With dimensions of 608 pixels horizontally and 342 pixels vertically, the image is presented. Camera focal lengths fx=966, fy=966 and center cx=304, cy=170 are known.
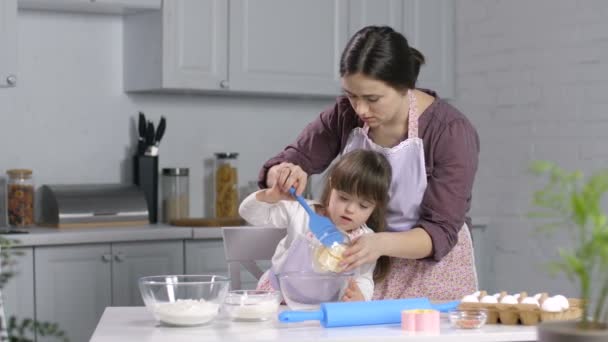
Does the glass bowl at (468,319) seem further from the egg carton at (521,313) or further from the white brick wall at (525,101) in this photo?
the white brick wall at (525,101)

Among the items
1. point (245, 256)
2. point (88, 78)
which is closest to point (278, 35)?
point (88, 78)

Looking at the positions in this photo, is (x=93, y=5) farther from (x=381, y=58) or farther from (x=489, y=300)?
(x=489, y=300)

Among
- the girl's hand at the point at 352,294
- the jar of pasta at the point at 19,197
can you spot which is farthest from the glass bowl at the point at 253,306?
the jar of pasta at the point at 19,197

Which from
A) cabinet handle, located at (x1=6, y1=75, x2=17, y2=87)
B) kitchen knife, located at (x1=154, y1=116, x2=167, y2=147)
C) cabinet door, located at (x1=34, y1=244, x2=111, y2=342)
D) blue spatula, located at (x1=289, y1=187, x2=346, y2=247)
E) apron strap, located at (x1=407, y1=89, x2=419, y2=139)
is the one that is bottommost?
cabinet door, located at (x1=34, y1=244, x2=111, y2=342)

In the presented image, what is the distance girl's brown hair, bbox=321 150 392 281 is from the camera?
2.54 meters

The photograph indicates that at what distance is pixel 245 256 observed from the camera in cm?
269

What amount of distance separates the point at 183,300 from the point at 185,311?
0.11ft

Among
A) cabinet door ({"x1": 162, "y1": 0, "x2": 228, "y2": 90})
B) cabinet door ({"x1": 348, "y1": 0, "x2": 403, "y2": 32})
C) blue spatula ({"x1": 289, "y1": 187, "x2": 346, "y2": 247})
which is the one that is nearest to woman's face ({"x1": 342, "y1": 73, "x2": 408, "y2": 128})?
blue spatula ({"x1": 289, "y1": 187, "x2": 346, "y2": 247})

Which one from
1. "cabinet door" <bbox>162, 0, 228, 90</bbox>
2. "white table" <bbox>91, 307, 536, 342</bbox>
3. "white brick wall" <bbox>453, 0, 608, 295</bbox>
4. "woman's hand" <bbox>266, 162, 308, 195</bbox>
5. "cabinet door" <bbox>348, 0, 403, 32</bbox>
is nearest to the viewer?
"white table" <bbox>91, 307, 536, 342</bbox>

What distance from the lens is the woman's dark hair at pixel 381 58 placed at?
2.45 m

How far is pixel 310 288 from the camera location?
2.12 metres

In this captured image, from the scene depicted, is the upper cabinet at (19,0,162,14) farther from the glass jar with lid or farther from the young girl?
the young girl

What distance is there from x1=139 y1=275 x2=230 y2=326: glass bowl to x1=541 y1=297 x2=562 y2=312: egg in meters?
0.66

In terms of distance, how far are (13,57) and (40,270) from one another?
0.83 metres
